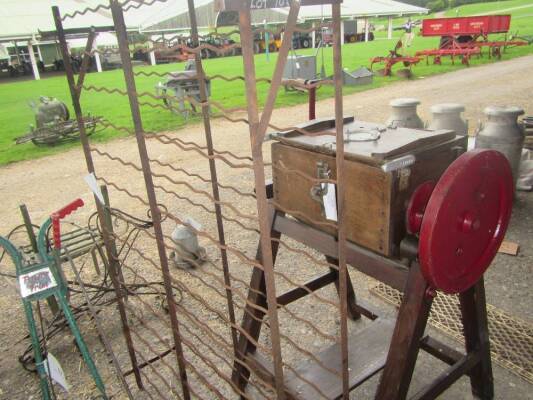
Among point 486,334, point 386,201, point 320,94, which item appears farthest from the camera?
point 320,94

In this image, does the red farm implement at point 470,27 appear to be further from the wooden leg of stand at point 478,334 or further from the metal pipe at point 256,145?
the metal pipe at point 256,145

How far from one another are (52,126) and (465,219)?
806 centimetres

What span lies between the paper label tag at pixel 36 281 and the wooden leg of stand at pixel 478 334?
188 cm

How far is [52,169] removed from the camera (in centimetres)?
700

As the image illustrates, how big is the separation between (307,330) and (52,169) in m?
5.49

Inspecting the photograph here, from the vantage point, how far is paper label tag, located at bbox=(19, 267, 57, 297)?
76.3 inches

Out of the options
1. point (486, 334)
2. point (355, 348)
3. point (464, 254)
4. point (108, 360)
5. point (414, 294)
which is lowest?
point (108, 360)

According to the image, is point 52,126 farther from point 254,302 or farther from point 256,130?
point 256,130

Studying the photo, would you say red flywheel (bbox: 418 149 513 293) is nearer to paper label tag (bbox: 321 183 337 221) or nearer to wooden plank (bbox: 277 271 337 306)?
paper label tag (bbox: 321 183 337 221)

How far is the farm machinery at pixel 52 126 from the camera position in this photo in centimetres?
806

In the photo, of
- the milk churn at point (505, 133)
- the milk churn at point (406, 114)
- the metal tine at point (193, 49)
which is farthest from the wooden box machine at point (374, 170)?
the milk churn at point (505, 133)

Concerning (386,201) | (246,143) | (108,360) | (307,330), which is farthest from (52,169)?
(386,201)

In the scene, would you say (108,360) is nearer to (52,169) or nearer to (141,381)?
(141,381)

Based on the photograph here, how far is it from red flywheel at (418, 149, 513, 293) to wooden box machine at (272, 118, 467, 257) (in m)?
0.15
